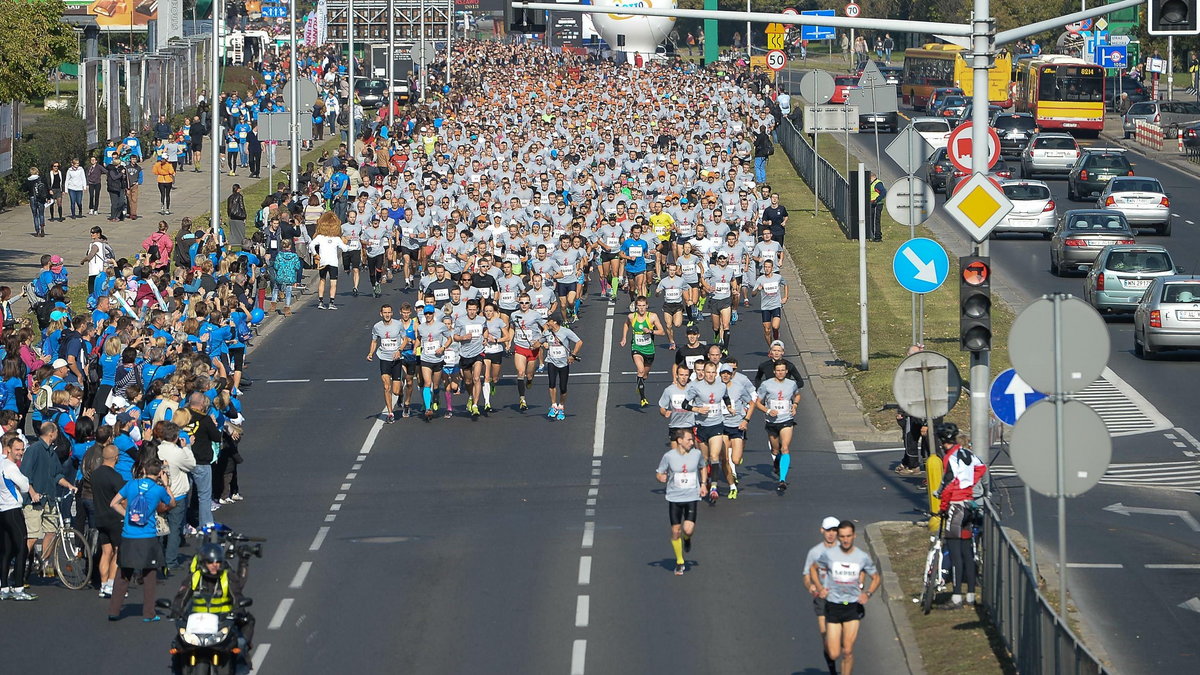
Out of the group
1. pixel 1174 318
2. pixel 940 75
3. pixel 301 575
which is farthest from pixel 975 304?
pixel 940 75

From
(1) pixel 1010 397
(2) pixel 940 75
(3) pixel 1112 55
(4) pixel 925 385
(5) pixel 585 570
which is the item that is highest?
(3) pixel 1112 55

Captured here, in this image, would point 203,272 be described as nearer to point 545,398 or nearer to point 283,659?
point 545,398

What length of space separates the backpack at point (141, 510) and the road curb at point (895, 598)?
5941 mm

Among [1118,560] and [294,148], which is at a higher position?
[294,148]

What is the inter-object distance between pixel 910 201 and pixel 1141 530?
6498 millimetres

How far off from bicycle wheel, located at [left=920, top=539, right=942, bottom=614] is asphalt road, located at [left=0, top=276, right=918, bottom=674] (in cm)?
39

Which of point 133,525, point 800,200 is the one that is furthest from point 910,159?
point 800,200

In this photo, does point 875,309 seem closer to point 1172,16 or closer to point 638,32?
point 1172,16

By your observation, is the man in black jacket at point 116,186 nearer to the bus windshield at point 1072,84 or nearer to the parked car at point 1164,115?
the bus windshield at point 1072,84

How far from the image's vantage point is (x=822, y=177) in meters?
53.8

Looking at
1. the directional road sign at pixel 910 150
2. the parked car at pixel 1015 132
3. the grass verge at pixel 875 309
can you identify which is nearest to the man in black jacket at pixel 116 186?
the grass verge at pixel 875 309

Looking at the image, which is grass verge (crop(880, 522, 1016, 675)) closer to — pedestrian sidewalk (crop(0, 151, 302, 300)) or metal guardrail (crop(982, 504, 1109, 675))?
metal guardrail (crop(982, 504, 1109, 675))

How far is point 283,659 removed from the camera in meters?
15.2

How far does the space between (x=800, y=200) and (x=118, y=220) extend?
1775 cm
